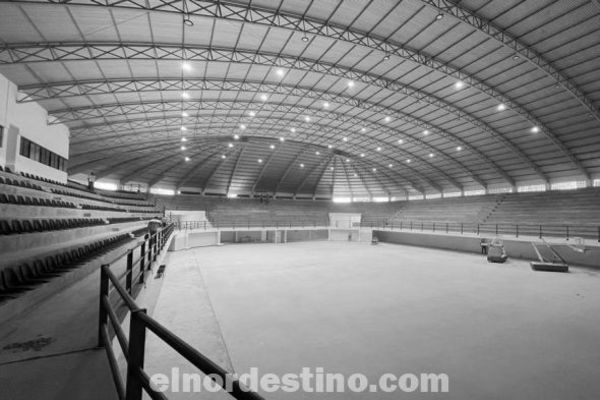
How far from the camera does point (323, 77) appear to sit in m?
19.4

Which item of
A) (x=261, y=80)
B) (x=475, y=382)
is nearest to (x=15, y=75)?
(x=261, y=80)

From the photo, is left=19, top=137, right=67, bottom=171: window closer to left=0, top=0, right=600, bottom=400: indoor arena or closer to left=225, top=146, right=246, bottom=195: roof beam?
left=0, top=0, right=600, bottom=400: indoor arena

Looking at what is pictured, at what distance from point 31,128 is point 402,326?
71.5 ft

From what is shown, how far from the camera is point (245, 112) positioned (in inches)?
982

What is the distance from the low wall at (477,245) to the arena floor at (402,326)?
630 cm

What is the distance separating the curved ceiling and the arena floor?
38.7 feet

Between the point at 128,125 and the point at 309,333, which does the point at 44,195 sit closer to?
the point at 309,333

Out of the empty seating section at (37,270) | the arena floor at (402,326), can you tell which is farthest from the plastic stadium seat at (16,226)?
the arena floor at (402,326)

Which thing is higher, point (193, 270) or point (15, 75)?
point (15, 75)

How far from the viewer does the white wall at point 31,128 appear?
13805 millimetres

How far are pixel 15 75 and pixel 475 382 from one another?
2226cm

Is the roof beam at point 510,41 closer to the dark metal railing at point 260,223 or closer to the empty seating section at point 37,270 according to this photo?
the empty seating section at point 37,270

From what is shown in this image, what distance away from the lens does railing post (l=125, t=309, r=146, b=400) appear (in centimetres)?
157

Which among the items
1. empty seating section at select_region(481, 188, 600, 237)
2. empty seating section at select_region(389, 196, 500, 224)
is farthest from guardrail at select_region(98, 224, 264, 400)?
empty seating section at select_region(389, 196, 500, 224)
